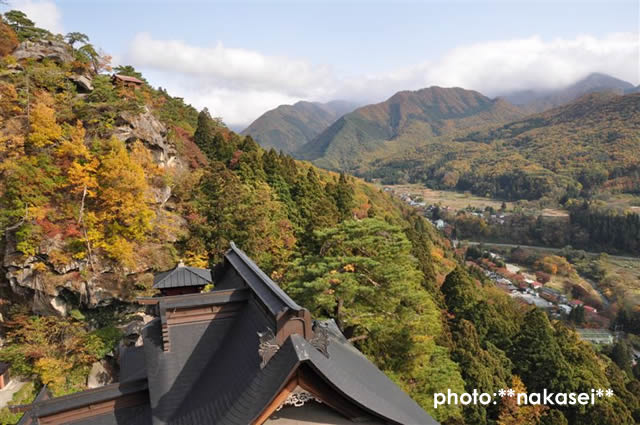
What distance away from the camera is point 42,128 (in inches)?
760

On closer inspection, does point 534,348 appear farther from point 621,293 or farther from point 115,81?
point 621,293

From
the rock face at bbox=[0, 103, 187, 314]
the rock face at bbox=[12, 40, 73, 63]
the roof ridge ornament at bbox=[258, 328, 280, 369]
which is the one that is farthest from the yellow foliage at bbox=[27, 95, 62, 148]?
the roof ridge ornament at bbox=[258, 328, 280, 369]

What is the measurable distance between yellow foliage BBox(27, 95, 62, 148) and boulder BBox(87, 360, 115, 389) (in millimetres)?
12323

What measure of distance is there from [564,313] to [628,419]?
50.5 metres

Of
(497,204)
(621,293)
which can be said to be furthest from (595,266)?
(497,204)

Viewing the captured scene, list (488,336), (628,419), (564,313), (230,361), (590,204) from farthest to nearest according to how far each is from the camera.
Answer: (590,204) → (564,313) → (488,336) → (628,419) → (230,361)

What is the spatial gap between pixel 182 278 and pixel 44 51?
1037 inches

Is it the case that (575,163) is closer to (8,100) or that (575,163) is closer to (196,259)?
(196,259)

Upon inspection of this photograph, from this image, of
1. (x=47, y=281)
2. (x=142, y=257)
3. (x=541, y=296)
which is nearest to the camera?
(x=47, y=281)

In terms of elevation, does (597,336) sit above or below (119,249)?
below

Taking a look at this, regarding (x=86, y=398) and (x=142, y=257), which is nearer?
(x=86, y=398)

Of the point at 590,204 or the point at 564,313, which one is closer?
the point at 564,313

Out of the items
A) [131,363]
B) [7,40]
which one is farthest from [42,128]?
[131,363]

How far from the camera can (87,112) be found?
22609 mm
